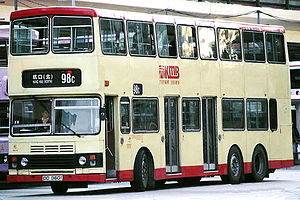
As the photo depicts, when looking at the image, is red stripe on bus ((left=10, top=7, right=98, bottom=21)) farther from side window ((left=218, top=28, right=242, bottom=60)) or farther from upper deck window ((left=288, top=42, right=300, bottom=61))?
upper deck window ((left=288, top=42, right=300, bottom=61))

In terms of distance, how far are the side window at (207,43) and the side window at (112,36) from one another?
391 cm

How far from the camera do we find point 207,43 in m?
31.4

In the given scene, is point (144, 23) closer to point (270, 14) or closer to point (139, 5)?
point (139, 5)

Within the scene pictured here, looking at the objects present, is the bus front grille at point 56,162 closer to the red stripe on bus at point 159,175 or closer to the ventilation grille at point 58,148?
the ventilation grille at point 58,148

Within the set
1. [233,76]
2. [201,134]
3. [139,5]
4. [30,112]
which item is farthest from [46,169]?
[139,5]

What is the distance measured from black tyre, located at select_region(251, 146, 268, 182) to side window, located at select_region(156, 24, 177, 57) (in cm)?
506

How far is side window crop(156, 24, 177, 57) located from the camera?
29156 mm

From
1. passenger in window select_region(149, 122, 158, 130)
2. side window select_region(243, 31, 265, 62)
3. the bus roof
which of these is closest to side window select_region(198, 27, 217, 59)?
the bus roof

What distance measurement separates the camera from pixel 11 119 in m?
27.0

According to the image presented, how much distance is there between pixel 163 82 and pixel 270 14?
1437 inches

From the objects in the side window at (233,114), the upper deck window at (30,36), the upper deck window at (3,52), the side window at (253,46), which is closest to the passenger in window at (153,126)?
the side window at (233,114)

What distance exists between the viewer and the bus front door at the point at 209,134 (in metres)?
31.2

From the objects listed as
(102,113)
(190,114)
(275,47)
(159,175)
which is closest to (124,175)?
(159,175)

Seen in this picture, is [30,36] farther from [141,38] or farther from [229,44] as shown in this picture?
[229,44]
